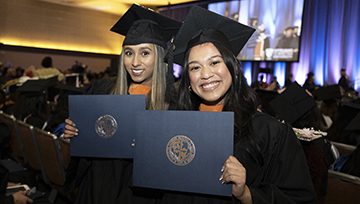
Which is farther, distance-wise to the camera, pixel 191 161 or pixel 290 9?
pixel 290 9

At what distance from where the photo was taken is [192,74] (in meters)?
1.48

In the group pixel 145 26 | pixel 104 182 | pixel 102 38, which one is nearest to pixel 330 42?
pixel 145 26

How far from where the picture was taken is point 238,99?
154cm

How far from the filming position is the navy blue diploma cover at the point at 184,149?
1.20m

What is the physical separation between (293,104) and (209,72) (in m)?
1.68

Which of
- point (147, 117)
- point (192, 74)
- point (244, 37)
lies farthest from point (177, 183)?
point (244, 37)

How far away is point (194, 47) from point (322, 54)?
13122 millimetres

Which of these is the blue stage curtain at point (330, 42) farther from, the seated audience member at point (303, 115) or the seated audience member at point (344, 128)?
the seated audience member at point (303, 115)

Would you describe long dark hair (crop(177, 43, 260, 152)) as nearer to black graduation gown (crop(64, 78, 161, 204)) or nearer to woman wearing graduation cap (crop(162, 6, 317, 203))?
woman wearing graduation cap (crop(162, 6, 317, 203))

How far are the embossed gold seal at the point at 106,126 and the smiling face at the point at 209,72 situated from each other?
0.54m

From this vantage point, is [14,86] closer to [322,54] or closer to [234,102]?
[234,102]

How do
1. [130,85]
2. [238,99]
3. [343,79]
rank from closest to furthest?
[238,99], [130,85], [343,79]

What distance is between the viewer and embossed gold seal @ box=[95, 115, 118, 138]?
5.33 ft

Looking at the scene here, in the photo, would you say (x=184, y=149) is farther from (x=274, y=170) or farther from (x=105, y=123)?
(x=105, y=123)
